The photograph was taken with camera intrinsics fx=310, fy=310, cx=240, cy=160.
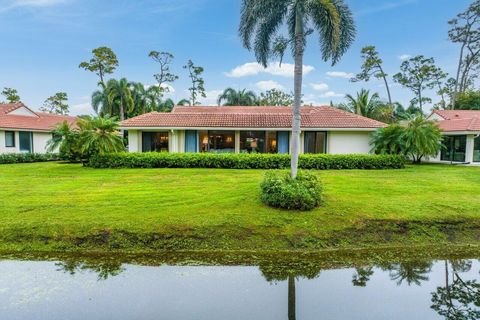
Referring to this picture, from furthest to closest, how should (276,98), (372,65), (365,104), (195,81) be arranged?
(276,98) < (195,81) < (372,65) < (365,104)

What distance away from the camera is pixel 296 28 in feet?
33.6

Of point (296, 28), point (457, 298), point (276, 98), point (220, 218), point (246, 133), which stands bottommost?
point (457, 298)

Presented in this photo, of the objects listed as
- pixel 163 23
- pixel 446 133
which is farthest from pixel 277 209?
pixel 446 133

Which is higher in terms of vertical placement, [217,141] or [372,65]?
[372,65]

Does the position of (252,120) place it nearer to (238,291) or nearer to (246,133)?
(246,133)

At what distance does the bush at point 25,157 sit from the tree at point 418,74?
3954 cm

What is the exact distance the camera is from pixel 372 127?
20.8 m

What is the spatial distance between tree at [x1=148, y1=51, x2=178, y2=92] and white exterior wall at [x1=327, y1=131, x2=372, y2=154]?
29294 millimetres

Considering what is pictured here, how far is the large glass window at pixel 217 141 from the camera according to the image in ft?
72.9

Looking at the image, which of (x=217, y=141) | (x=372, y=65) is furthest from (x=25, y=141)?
(x=372, y=65)

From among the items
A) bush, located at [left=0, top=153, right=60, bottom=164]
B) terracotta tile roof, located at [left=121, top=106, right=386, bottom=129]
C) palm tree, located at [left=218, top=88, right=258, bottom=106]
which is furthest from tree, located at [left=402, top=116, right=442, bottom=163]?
bush, located at [left=0, top=153, right=60, bottom=164]

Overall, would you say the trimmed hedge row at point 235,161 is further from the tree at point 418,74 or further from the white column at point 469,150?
the tree at point 418,74

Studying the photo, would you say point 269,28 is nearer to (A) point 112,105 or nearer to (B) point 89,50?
(A) point 112,105

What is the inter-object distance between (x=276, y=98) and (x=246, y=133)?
31.8 m
